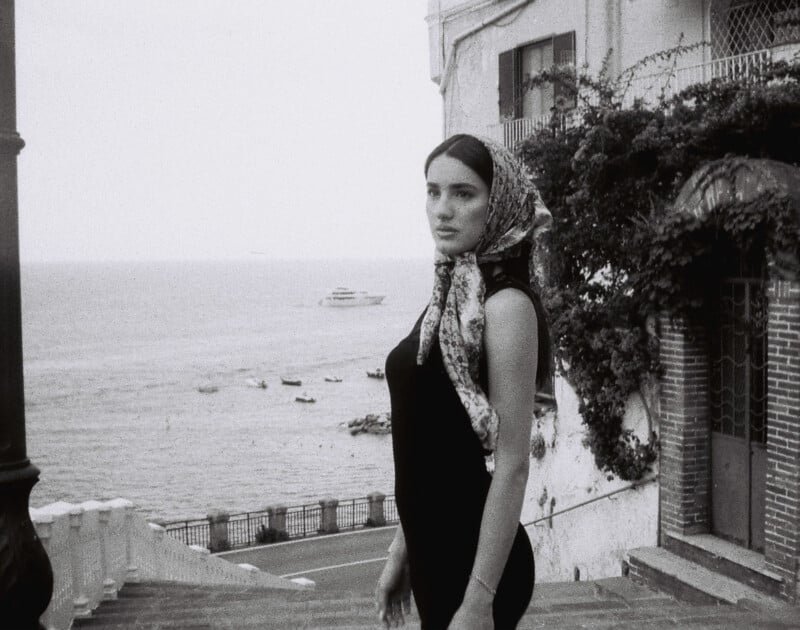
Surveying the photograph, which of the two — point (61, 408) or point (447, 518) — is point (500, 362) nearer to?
point (447, 518)

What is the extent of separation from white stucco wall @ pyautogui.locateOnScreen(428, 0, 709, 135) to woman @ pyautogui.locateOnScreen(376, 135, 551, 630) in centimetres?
988

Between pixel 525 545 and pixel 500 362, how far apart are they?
0.55 metres

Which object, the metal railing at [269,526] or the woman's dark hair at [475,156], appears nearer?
the woman's dark hair at [475,156]

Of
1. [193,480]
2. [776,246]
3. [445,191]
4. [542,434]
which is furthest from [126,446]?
[445,191]

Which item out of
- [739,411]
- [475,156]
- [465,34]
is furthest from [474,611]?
[465,34]

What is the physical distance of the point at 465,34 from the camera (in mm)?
15289

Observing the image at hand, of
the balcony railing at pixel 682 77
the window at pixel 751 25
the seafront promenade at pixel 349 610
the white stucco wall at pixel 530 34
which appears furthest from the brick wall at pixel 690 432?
the white stucco wall at pixel 530 34

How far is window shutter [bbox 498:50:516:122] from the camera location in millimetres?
14359

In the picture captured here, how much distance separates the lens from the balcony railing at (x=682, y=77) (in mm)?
10030

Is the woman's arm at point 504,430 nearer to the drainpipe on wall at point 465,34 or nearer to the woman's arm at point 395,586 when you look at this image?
the woman's arm at point 395,586

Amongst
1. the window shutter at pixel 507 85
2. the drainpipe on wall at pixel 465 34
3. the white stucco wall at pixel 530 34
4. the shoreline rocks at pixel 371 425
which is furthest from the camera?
the shoreline rocks at pixel 371 425

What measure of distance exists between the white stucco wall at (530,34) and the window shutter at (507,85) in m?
0.20

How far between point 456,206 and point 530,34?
1270cm

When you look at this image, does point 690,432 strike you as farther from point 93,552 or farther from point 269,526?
point 269,526
